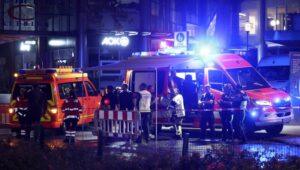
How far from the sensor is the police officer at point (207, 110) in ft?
54.5

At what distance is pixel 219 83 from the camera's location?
57.1 feet

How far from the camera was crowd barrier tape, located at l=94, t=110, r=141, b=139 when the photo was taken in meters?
16.3

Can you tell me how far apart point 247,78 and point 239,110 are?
199 cm

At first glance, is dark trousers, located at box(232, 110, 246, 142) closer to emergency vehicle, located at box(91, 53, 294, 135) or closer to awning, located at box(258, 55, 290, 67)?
emergency vehicle, located at box(91, 53, 294, 135)

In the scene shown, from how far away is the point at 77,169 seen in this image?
31.1ft

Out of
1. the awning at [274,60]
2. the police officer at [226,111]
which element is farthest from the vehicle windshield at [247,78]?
the awning at [274,60]

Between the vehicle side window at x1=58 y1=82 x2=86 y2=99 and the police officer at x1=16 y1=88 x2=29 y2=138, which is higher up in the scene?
the vehicle side window at x1=58 y1=82 x2=86 y2=99

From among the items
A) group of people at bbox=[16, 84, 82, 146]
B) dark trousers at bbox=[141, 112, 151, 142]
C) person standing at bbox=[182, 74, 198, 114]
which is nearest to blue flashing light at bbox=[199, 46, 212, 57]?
person standing at bbox=[182, 74, 198, 114]

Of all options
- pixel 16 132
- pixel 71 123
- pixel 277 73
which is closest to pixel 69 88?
pixel 16 132

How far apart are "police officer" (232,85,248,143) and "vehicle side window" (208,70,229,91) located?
1.09m

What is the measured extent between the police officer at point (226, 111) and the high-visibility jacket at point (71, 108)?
404 cm

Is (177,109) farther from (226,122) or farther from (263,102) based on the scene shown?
(263,102)

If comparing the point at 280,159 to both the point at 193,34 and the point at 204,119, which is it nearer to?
the point at 204,119

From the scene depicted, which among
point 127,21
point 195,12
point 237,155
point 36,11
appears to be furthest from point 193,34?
point 237,155
